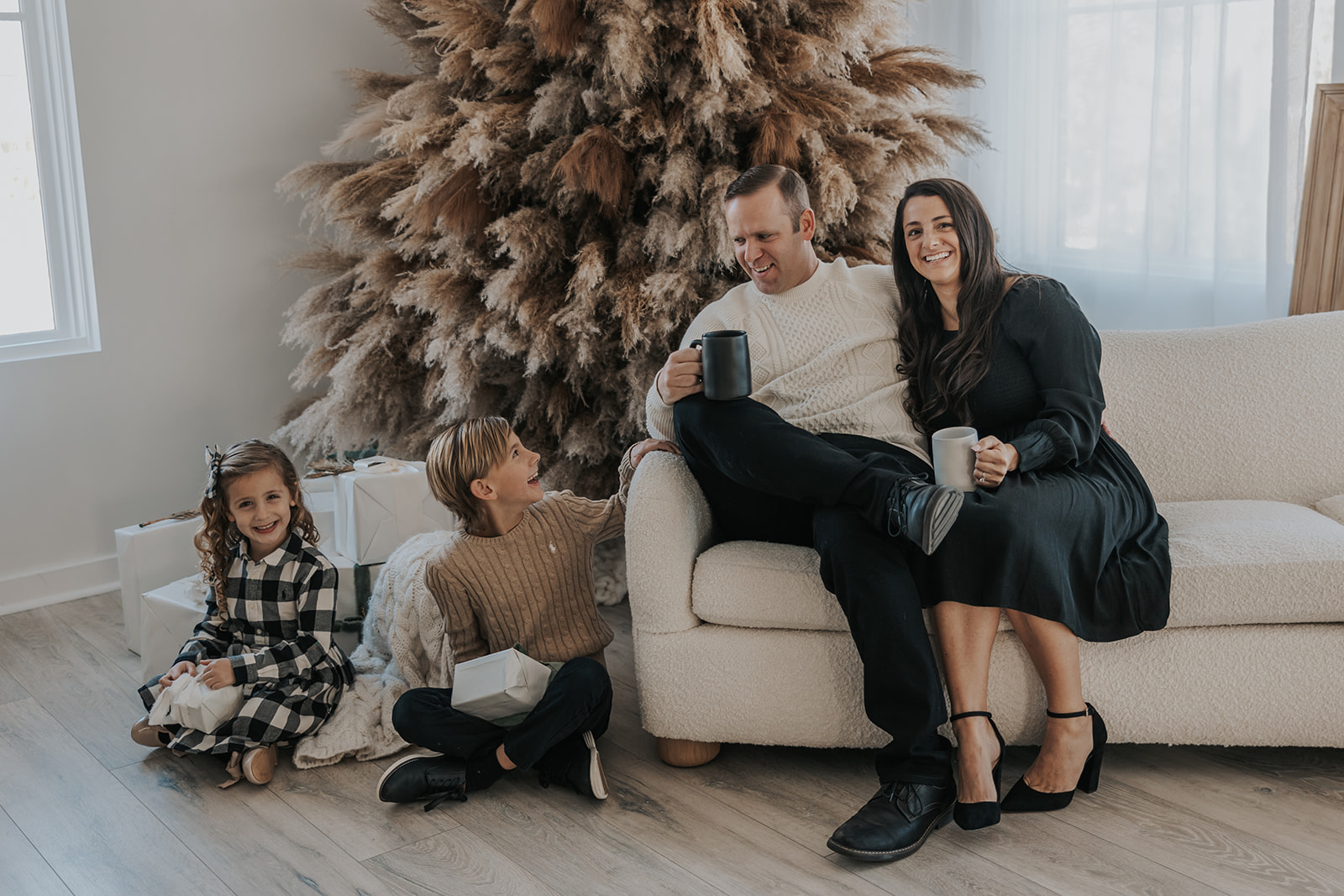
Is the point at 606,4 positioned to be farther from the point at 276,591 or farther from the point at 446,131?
the point at 276,591

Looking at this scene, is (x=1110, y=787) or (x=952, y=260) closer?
(x=1110, y=787)

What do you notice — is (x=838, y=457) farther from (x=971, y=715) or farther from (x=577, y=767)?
(x=577, y=767)

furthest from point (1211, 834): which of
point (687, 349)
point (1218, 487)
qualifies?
point (687, 349)

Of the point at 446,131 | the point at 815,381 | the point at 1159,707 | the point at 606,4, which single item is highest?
the point at 606,4

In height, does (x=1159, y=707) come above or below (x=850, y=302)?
below

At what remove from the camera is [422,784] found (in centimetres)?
182

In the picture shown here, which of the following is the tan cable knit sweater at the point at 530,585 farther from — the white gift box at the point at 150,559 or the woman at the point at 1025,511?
the white gift box at the point at 150,559

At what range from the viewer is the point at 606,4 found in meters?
2.49

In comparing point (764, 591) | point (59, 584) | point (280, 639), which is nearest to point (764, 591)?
point (764, 591)

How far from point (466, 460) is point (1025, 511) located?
2.86 ft

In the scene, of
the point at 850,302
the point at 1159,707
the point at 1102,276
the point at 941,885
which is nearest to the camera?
the point at 941,885

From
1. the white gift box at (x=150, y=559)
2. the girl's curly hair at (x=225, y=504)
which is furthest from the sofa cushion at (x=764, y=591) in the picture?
the white gift box at (x=150, y=559)

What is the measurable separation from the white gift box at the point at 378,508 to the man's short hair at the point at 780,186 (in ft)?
3.12

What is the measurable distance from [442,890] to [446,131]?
68.6 inches
